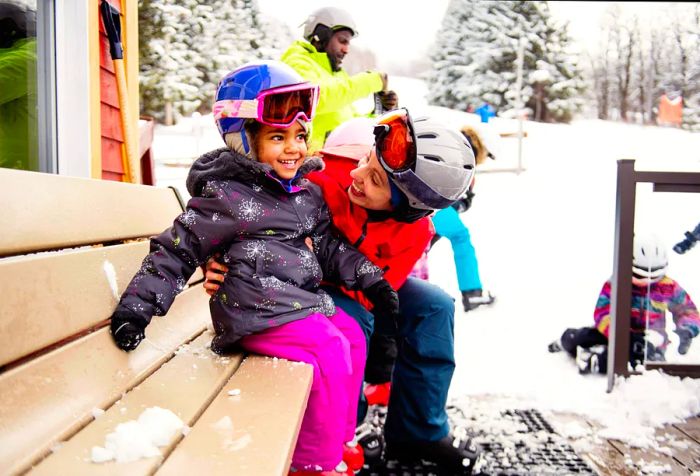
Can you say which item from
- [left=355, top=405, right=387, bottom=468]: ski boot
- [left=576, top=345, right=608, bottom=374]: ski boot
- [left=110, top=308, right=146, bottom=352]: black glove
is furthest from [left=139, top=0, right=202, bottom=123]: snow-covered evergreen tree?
[left=576, top=345, right=608, bottom=374]: ski boot

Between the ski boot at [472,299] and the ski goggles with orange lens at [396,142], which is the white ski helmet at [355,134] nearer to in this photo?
the ski goggles with orange lens at [396,142]

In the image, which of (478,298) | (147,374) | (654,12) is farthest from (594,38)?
(147,374)

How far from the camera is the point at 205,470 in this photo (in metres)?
1.06

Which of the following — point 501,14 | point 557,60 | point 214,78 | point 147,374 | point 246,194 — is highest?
point 501,14

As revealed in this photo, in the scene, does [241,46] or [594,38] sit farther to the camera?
[594,38]

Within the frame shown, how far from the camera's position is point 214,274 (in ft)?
6.05

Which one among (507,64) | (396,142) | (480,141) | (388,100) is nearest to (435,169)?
(396,142)

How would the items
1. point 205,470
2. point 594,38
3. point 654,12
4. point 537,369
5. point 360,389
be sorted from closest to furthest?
point 205,470 < point 360,389 < point 537,369 < point 654,12 < point 594,38

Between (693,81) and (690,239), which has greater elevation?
(693,81)

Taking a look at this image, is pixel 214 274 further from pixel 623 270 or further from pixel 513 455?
pixel 623 270

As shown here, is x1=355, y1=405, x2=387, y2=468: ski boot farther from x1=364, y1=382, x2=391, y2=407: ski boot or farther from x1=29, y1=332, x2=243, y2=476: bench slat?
x1=29, y1=332, x2=243, y2=476: bench slat

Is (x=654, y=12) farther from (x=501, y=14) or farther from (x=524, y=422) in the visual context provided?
(x=501, y=14)

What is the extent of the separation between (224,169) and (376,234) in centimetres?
59

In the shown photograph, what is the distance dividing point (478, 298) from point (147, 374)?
13.0 feet
